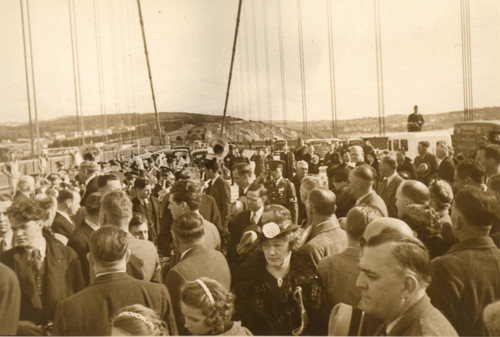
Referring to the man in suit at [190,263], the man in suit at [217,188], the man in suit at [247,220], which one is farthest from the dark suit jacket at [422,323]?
the man in suit at [217,188]

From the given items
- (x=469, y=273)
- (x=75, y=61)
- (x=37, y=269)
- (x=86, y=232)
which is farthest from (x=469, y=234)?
(x=75, y=61)

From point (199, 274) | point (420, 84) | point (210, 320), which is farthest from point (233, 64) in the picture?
point (210, 320)

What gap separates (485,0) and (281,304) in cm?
201

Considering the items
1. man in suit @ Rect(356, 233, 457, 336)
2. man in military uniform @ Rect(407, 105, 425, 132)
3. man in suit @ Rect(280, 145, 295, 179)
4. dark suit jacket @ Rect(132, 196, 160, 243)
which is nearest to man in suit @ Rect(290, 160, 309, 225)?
man in suit @ Rect(280, 145, 295, 179)

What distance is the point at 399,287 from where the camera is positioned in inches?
56.2

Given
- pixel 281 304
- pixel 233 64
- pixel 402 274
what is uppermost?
pixel 233 64

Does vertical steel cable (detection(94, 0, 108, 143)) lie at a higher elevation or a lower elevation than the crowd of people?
higher

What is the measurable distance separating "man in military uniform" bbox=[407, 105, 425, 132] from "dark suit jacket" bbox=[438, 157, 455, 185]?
12.2 inches

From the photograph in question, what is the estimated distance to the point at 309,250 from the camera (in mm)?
2232

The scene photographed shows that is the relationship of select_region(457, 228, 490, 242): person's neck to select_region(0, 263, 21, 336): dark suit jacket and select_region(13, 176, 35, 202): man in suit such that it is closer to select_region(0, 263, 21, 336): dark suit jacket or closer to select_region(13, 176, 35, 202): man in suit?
select_region(0, 263, 21, 336): dark suit jacket

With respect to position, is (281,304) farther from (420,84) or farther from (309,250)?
(420,84)

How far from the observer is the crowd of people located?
1.53 metres

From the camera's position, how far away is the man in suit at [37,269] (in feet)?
7.54

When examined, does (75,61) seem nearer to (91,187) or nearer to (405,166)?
(91,187)
